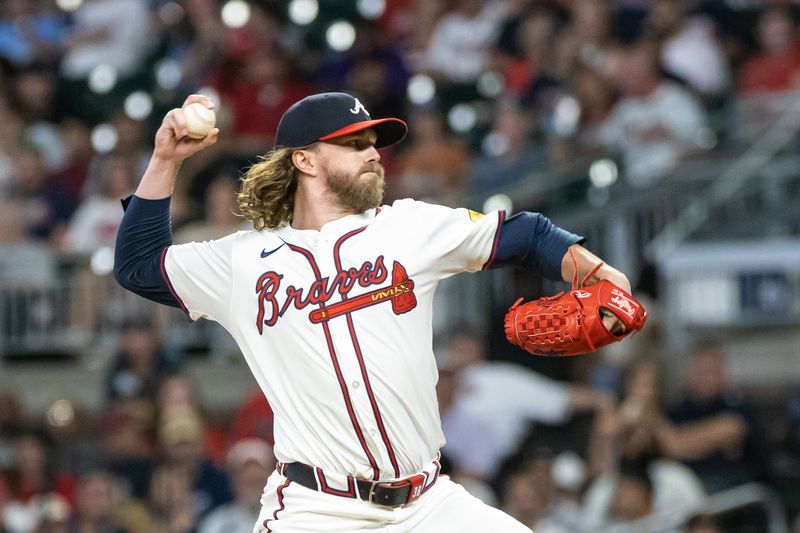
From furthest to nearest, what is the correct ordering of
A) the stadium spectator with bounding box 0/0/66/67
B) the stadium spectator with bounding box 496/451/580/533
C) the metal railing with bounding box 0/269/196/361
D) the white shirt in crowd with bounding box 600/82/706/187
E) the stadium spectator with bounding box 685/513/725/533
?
the stadium spectator with bounding box 0/0/66/67 < the metal railing with bounding box 0/269/196/361 < the white shirt in crowd with bounding box 600/82/706/187 < the stadium spectator with bounding box 496/451/580/533 < the stadium spectator with bounding box 685/513/725/533

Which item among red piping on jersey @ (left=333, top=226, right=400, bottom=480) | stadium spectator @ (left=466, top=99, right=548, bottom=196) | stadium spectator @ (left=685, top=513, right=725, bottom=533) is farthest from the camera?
stadium spectator @ (left=466, top=99, right=548, bottom=196)

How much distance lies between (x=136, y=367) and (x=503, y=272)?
7.33 feet

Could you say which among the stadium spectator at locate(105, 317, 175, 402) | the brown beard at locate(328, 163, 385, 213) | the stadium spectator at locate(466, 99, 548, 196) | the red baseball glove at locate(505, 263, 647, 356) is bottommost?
the stadium spectator at locate(105, 317, 175, 402)

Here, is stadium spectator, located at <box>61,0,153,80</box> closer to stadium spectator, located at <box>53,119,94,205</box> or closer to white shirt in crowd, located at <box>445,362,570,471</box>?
stadium spectator, located at <box>53,119,94,205</box>

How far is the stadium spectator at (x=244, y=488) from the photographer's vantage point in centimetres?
680

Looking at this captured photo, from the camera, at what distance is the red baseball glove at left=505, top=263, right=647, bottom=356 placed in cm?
327

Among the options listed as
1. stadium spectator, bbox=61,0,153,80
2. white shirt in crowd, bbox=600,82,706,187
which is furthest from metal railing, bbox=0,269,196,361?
white shirt in crowd, bbox=600,82,706,187

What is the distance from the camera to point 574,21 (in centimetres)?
873

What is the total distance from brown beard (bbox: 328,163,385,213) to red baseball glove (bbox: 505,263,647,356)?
52cm

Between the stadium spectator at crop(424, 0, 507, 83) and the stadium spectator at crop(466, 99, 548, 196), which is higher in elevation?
the stadium spectator at crop(424, 0, 507, 83)

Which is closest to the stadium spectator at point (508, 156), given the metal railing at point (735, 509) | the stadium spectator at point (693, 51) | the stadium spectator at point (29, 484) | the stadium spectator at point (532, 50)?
the stadium spectator at point (532, 50)

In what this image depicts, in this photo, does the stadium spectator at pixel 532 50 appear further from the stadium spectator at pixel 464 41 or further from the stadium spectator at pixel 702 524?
the stadium spectator at pixel 702 524

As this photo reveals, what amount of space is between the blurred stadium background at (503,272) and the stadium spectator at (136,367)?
0.05 ft

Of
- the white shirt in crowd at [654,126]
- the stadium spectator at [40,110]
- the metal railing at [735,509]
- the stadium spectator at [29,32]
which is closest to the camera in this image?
the metal railing at [735,509]
